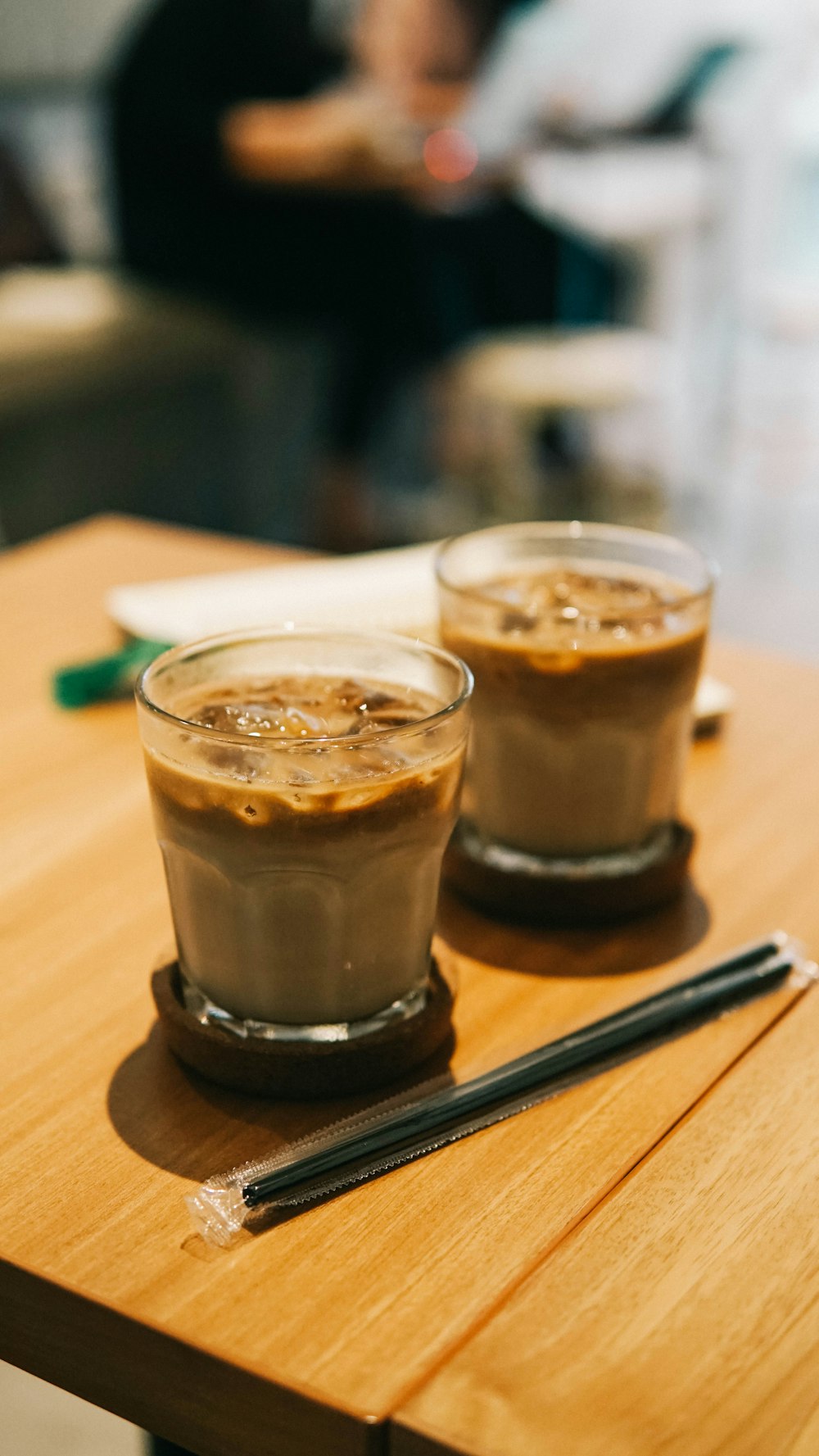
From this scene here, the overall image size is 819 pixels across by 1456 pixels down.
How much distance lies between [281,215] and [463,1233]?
3547 millimetres

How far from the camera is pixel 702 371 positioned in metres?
4.64

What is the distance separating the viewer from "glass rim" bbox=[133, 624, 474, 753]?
47 centimetres

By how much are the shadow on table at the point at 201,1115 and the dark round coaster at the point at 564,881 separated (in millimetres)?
114

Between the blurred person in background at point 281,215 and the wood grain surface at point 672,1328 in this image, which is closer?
the wood grain surface at point 672,1328

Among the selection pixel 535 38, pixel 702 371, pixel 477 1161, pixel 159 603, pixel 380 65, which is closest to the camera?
pixel 477 1161

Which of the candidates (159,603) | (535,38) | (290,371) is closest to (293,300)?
(290,371)

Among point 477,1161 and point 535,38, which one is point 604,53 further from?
point 477,1161

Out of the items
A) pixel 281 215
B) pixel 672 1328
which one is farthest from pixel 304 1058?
pixel 281 215

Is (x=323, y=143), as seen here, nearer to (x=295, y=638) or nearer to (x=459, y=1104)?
(x=295, y=638)

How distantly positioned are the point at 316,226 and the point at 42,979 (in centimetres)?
332

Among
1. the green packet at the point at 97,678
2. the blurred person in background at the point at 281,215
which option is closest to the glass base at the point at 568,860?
the green packet at the point at 97,678

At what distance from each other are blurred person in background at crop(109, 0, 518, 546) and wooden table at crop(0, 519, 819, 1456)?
288cm

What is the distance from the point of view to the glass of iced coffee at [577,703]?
24.3 inches

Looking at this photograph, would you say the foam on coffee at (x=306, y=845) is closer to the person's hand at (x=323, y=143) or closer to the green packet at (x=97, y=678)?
the green packet at (x=97, y=678)
